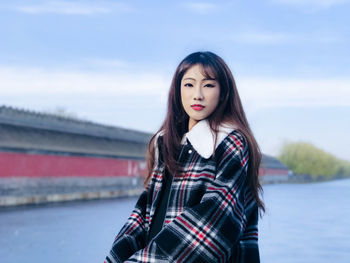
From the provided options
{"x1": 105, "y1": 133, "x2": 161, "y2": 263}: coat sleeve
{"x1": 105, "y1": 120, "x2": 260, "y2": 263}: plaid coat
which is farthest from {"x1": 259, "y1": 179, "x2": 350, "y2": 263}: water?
{"x1": 105, "y1": 120, "x2": 260, "y2": 263}: plaid coat

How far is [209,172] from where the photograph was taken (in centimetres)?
188

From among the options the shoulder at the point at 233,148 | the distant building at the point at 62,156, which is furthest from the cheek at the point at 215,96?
the distant building at the point at 62,156

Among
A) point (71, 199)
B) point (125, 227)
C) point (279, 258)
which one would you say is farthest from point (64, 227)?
point (125, 227)

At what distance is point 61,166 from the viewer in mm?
18828

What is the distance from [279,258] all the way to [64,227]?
485 cm

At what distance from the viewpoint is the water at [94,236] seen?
7617 millimetres

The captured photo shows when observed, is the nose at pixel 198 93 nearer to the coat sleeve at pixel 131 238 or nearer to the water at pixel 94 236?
the coat sleeve at pixel 131 238

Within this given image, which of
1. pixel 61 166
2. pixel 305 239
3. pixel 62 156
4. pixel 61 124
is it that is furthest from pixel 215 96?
pixel 61 124

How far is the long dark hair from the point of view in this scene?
1.96m

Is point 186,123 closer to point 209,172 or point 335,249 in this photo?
point 209,172

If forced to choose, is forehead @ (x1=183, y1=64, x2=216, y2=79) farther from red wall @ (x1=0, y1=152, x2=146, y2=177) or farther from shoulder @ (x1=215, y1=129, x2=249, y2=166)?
red wall @ (x1=0, y1=152, x2=146, y2=177)

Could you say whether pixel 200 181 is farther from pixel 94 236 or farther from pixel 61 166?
pixel 61 166

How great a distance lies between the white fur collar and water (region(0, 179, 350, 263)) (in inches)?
208

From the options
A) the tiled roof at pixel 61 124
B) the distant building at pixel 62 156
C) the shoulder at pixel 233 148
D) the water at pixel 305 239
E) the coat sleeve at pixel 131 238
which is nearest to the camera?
the shoulder at pixel 233 148
